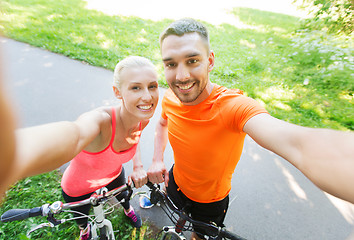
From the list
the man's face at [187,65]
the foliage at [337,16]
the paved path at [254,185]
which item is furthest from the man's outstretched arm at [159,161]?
the foliage at [337,16]

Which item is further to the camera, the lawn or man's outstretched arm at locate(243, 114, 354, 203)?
the lawn

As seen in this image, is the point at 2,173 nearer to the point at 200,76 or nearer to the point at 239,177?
the point at 200,76

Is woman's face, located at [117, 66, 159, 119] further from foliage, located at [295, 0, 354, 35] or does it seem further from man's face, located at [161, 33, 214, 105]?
foliage, located at [295, 0, 354, 35]

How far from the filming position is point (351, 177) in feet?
2.22

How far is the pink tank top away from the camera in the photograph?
1.81 m

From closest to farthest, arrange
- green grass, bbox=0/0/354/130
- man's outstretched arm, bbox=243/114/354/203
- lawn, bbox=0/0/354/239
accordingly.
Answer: man's outstretched arm, bbox=243/114/354/203 < lawn, bbox=0/0/354/239 < green grass, bbox=0/0/354/130

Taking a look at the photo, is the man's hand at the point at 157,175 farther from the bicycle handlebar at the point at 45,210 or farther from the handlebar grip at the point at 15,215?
the handlebar grip at the point at 15,215

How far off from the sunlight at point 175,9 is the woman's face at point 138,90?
8.89 meters

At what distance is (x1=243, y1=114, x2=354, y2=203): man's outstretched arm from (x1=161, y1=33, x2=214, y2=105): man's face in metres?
0.75

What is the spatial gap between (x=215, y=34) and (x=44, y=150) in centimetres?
902

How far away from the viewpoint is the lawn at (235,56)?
4.29 m

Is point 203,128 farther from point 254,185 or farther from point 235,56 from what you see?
point 235,56

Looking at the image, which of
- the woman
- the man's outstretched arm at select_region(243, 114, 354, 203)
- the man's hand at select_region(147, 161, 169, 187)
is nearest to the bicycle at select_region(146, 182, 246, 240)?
the man's hand at select_region(147, 161, 169, 187)

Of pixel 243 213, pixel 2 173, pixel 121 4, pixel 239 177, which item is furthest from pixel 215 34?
pixel 2 173
